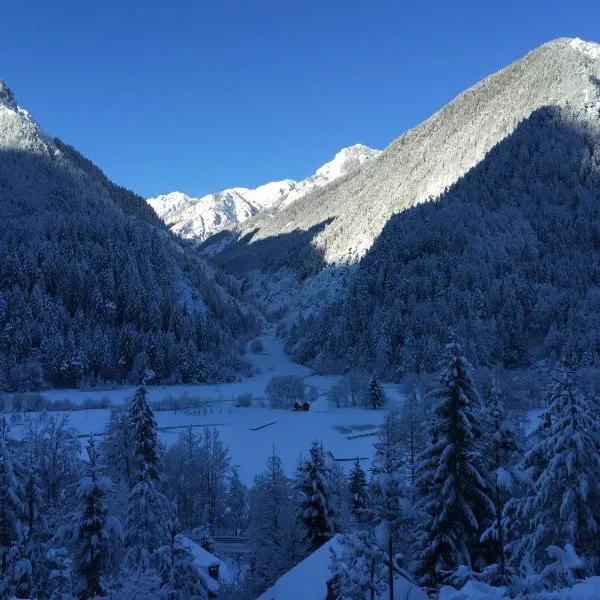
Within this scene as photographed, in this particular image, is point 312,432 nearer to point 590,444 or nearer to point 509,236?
point 590,444

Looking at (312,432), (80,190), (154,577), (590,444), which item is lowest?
(312,432)

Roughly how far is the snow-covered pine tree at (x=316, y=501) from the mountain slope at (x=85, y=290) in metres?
94.2

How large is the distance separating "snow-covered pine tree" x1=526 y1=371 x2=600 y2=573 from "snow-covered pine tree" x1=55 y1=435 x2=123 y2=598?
13242 millimetres

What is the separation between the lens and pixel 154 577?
16.4m

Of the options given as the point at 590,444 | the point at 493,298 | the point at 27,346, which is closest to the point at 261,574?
the point at 590,444

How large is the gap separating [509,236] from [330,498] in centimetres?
13371

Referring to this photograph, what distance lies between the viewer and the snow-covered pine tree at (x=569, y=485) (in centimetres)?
1585

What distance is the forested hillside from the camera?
126938 millimetres

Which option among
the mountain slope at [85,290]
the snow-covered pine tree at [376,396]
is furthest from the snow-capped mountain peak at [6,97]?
the snow-covered pine tree at [376,396]

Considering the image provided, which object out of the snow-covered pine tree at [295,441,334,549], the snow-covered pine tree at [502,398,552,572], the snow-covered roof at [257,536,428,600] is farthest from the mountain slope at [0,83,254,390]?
the snow-covered pine tree at [502,398,552,572]

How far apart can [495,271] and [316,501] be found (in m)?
122

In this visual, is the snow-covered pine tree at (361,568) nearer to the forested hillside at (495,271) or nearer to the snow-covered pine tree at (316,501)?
the snow-covered pine tree at (316,501)

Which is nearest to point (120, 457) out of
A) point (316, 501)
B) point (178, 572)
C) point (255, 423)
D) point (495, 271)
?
point (316, 501)

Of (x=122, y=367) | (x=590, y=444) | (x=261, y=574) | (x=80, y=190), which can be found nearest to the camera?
(x=590, y=444)
